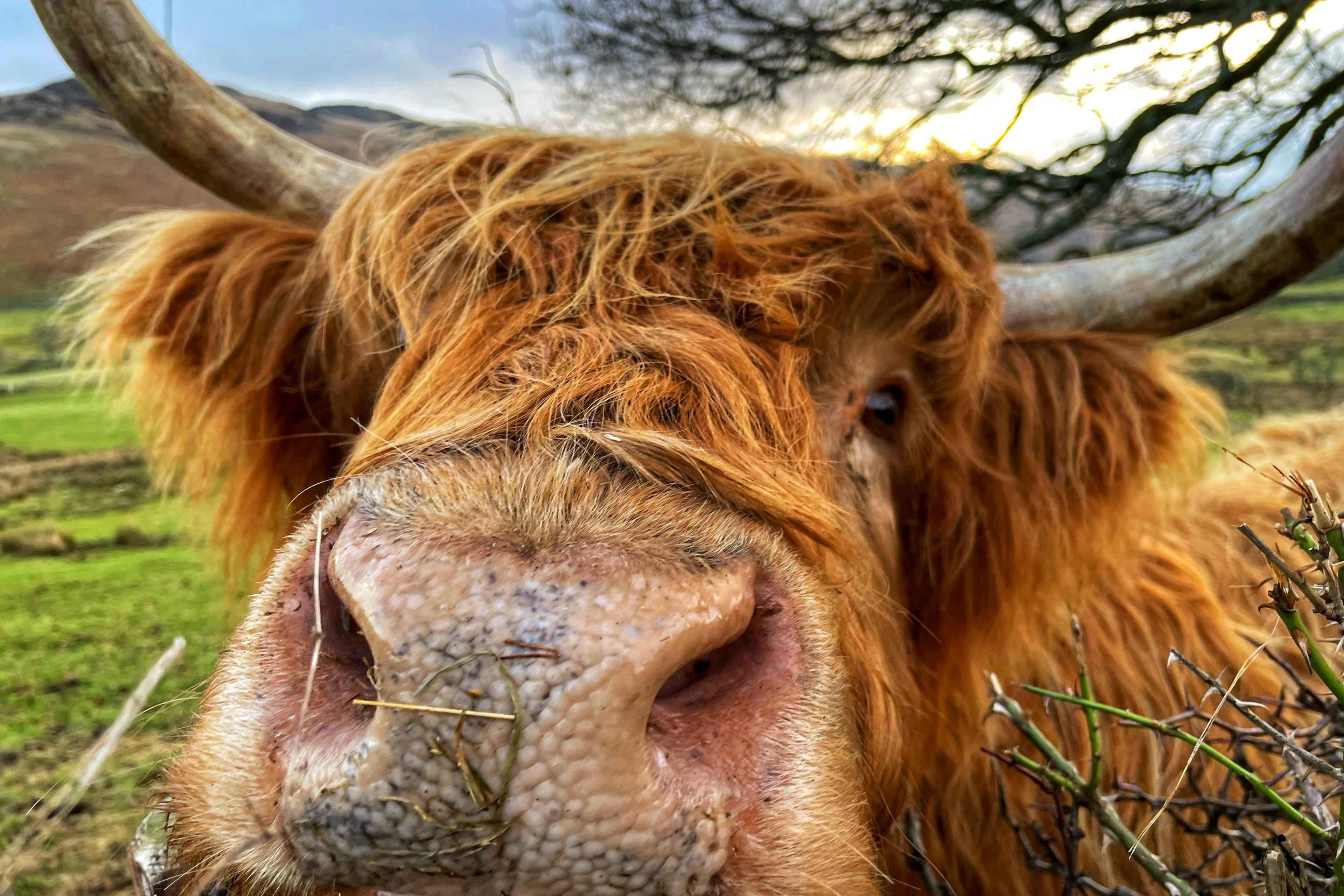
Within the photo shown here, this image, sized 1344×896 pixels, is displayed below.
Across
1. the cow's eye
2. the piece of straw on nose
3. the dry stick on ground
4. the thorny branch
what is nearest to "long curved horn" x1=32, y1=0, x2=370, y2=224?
the dry stick on ground

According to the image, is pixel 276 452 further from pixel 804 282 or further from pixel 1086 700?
pixel 1086 700

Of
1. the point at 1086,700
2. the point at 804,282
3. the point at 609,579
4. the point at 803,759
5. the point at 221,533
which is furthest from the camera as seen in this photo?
the point at 221,533

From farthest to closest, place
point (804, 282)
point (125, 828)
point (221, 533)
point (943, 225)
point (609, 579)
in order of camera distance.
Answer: point (125, 828) < point (221, 533) < point (943, 225) < point (804, 282) < point (609, 579)

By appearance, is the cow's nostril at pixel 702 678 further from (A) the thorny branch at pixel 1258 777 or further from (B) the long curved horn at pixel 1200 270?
(B) the long curved horn at pixel 1200 270

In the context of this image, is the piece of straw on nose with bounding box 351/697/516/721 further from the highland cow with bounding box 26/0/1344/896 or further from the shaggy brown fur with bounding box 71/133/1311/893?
the shaggy brown fur with bounding box 71/133/1311/893

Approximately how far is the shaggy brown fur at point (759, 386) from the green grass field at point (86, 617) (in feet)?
1.58

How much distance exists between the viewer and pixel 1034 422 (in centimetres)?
213

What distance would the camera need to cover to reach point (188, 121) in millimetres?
1883

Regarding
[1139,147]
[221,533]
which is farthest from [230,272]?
[1139,147]

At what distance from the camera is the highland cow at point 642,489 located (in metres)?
0.85

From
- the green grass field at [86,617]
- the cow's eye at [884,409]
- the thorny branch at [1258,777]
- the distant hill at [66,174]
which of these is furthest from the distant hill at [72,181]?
the thorny branch at [1258,777]

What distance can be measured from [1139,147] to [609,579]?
6.18m

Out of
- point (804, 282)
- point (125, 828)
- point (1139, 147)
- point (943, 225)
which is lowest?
point (125, 828)

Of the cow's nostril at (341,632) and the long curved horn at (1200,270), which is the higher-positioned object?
the long curved horn at (1200,270)
